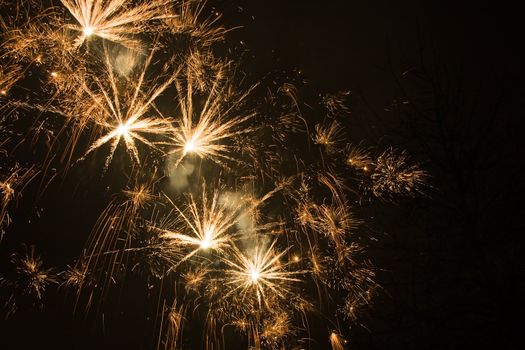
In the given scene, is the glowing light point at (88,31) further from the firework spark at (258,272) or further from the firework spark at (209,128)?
the firework spark at (258,272)

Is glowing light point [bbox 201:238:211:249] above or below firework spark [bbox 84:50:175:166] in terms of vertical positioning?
below

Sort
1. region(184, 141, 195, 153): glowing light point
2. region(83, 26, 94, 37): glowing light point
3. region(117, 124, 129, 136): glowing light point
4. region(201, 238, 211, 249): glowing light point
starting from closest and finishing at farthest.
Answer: region(83, 26, 94, 37): glowing light point
region(117, 124, 129, 136): glowing light point
region(201, 238, 211, 249): glowing light point
region(184, 141, 195, 153): glowing light point

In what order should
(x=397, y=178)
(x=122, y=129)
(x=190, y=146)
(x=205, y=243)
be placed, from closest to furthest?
(x=122, y=129) → (x=205, y=243) → (x=190, y=146) → (x=397, y=178)

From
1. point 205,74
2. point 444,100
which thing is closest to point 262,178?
point 205,74

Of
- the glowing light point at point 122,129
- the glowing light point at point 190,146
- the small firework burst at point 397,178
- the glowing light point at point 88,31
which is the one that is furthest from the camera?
the small firework burst at point 397,178

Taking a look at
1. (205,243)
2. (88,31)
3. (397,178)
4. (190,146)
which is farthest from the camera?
(397,178)

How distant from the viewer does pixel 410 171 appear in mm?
6348

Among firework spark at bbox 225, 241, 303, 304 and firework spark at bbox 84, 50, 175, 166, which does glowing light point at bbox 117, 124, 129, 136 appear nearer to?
firework spark at bbox 84, 50, 175, 166

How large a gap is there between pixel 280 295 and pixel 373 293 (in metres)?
1.92

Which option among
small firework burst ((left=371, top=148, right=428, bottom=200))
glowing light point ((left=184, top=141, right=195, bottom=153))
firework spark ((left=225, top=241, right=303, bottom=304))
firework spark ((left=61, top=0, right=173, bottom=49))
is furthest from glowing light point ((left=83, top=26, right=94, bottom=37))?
small firework burst ((left=371, top=148, right=428, bottom=200))

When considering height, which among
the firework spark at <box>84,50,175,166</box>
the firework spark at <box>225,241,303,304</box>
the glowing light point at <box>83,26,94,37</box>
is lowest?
the firework spark at <box>225,241,303,304</box>

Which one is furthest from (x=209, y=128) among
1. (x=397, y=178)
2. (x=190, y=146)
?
(x=397, y=178)

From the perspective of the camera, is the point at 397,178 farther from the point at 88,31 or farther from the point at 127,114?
the point at 88,31

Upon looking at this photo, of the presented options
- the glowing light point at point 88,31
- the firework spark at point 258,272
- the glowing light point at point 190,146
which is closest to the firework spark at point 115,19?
the glowing light point at point 88,31
